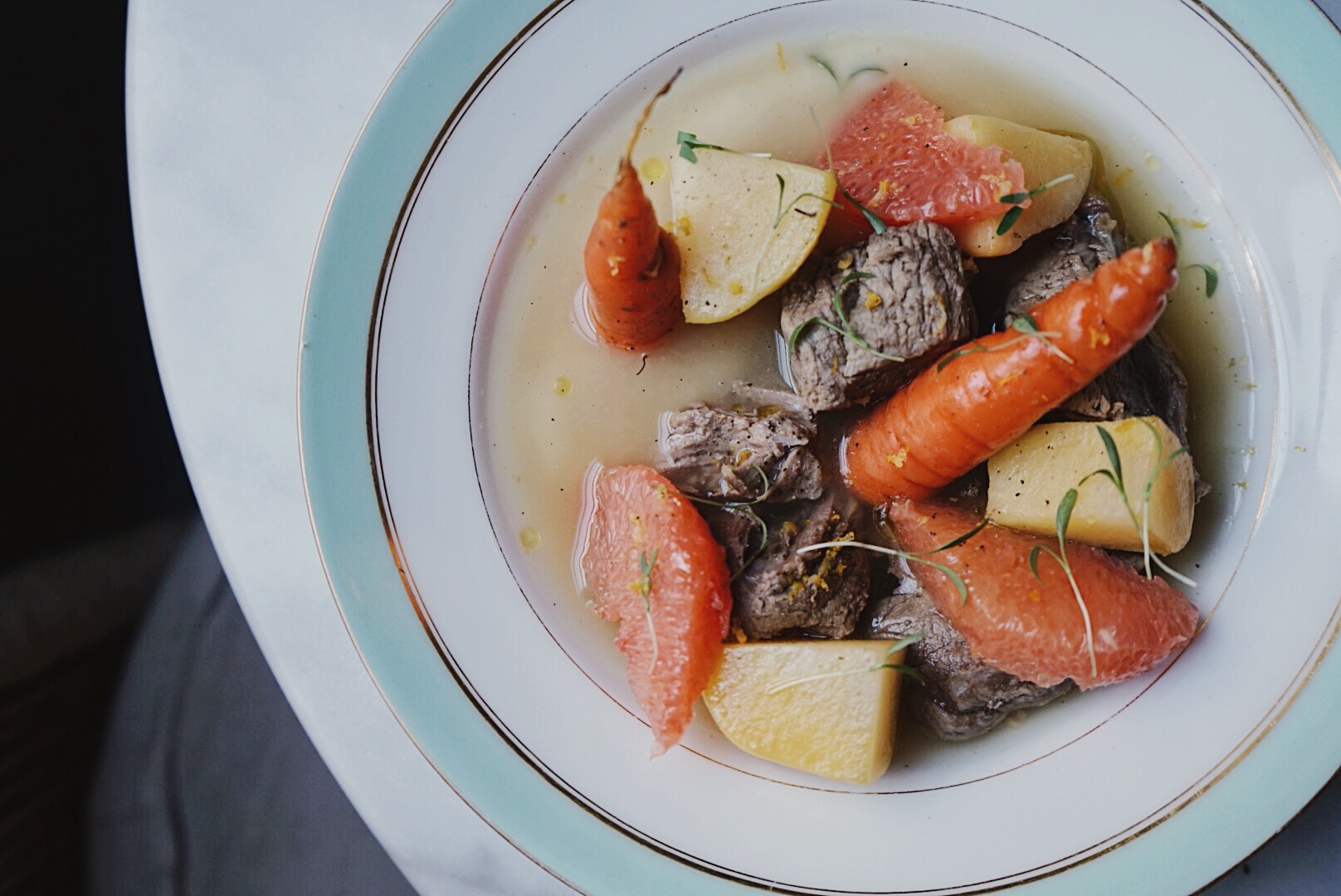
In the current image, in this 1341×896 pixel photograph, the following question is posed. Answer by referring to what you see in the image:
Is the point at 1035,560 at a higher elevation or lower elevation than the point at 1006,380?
lower

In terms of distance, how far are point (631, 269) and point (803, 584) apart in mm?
705

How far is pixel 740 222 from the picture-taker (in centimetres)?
198

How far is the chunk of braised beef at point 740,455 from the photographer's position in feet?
6.95

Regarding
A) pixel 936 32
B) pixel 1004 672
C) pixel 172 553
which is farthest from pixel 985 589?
pixel 172 553

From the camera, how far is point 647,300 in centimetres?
196

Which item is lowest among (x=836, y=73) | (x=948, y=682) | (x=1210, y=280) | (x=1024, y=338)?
(x=948, y=682)

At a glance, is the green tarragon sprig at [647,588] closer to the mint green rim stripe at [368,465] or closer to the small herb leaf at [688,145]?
the mint green rim stripe at [368,465]

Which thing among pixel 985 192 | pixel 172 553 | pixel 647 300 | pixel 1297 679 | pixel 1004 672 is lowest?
pixel 1297 679

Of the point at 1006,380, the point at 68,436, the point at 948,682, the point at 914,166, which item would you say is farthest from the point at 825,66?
the point at 68,436

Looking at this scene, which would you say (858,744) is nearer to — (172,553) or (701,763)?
(701,763)

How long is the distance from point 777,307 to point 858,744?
90 centimetres

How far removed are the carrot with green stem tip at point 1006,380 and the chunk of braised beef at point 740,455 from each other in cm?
14

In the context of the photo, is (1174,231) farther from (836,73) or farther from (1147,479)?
(836,73)

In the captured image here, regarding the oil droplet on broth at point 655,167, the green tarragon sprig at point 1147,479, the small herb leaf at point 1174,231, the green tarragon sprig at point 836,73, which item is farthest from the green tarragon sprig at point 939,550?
the green tarragon sprig at point 836,73
